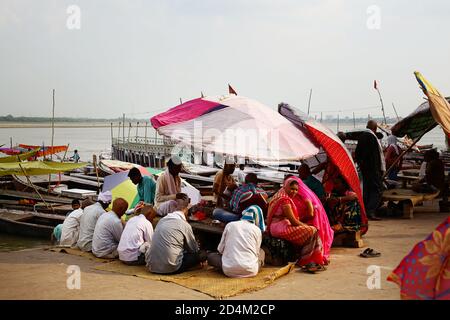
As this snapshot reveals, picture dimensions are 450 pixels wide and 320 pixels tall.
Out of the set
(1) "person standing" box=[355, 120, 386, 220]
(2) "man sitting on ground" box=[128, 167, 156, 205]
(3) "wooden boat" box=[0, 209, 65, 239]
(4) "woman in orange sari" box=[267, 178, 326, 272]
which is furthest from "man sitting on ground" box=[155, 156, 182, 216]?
(3) "wooden boat" box=[0, 209, 65, 239]

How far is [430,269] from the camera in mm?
3973

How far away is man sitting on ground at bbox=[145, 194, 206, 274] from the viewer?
6.66 metres

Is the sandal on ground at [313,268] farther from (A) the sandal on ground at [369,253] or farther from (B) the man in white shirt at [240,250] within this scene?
(A) the sandal on ground at [369,253]

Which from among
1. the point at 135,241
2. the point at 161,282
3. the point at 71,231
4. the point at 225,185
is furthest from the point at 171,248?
the point at 71,231

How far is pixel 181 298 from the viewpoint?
18.4 feet

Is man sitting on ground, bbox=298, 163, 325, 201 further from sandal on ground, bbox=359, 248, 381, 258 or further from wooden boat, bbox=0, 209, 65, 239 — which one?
wooden boat, bbox=0, 209, 65, 239

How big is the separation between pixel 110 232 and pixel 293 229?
2666mm

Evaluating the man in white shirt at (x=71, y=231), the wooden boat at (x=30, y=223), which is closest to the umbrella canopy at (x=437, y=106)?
the man in white shirt at (x=71, y=231)

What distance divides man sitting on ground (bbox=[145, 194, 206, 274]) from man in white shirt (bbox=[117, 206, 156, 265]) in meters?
0.35

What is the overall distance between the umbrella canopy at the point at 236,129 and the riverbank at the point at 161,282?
157cm

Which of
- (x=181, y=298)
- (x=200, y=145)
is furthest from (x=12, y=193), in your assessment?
(x=181, y=298)

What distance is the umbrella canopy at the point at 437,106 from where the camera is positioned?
6.45 m

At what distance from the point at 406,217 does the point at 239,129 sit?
175 inches
